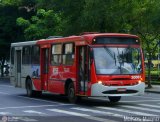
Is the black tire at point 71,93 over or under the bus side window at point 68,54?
under

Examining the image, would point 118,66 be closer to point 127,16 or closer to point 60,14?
point 127,16

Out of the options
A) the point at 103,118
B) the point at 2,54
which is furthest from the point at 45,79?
the point at 2,54

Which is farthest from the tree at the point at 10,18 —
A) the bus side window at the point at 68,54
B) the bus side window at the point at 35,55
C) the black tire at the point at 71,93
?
the black tire at the point at 71,93

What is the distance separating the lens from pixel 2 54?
6203cm

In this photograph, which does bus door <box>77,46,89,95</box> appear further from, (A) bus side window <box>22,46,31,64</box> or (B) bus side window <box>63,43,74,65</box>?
(A) bus side window <box>22,46,31,64</box>

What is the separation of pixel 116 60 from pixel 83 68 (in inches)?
60.4

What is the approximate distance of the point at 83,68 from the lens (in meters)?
21.0

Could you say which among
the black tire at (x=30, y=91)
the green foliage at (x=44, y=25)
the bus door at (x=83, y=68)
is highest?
the green foliage at (x=44, y=25)

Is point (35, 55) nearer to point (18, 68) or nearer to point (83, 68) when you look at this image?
point (18, 68)

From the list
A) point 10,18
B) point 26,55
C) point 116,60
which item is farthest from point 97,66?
point 10,18

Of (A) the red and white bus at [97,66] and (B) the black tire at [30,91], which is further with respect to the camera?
(B) the black tire at [30,91]

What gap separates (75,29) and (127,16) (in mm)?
3902

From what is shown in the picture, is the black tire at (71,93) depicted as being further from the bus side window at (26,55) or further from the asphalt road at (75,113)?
the bus side window at (26,55)

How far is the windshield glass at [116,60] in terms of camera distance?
20234mm
